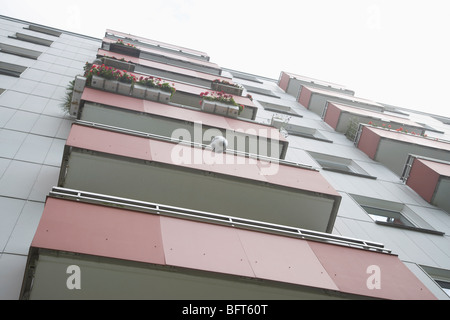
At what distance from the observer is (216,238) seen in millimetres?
8305

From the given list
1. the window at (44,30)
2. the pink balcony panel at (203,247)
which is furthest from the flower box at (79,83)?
the window at (44,30)

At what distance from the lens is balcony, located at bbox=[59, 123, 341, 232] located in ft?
34.2

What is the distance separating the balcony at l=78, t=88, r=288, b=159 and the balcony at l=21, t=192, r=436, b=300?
675 cm

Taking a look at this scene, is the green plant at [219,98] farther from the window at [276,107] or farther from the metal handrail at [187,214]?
the window at [276,107]

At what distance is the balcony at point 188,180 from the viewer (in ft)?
34.2

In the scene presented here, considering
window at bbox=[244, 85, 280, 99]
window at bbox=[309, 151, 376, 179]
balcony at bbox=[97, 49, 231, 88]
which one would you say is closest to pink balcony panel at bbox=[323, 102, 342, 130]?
window at bbox=[309, 151, 376, 179]

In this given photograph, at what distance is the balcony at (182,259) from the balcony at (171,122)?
22.1 feet

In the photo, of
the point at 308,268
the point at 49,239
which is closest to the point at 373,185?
the point at 308,268

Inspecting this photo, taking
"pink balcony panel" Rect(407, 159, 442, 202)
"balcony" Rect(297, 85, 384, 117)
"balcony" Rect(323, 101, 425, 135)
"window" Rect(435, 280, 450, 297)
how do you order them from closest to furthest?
"window" Rect(435, 280, 450, 297), "pink balcony panel" Rect(407, 159, 442, 202), "balcony" Rect(323, 101, 425, 135), "balcony" Rect(297, 85, 384, 117)

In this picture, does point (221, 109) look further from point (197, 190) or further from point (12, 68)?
point (12, 68)

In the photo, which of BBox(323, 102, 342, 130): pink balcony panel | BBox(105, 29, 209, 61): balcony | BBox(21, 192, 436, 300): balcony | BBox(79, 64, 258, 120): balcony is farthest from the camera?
BBox(105, 29, 209, 61): balcony

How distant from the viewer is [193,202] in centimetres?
1097

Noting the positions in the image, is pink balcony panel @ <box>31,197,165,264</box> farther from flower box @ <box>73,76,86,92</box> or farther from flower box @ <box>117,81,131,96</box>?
flower box @ <box>117,81,131,96</box>

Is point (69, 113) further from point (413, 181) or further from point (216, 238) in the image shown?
point (413, 181)
